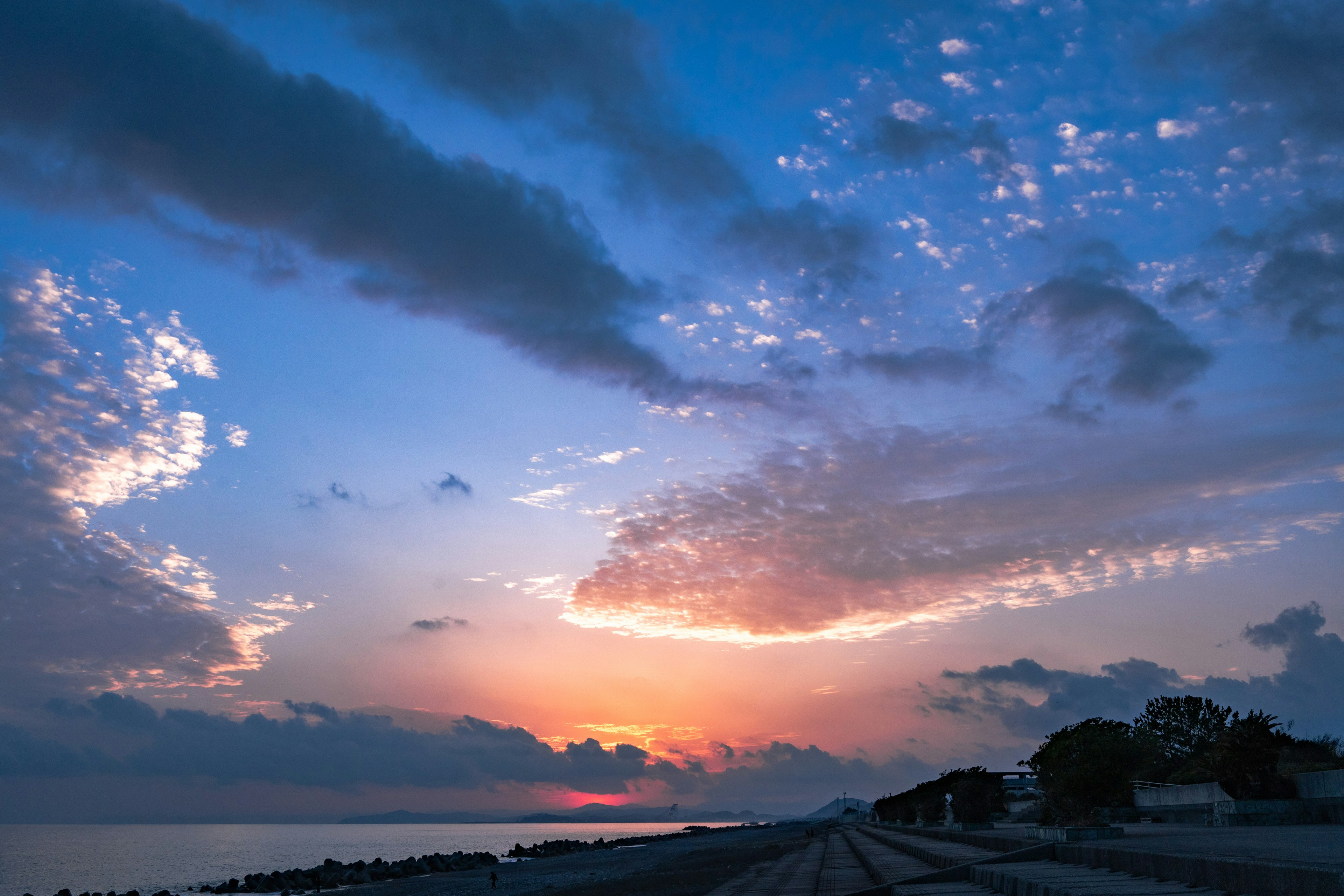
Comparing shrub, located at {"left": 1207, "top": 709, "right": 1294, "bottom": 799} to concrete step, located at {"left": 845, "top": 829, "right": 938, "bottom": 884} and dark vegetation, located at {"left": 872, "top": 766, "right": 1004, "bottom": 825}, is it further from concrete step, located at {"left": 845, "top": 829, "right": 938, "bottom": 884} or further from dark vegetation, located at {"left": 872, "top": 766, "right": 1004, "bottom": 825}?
dark vegetation, located at {"left": 872, "top": 766, "right": 1004, "bottom": 825}

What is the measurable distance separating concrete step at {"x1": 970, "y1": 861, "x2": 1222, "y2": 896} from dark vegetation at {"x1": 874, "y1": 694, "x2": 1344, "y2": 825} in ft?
52.6

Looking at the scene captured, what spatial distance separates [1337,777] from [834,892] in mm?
15083

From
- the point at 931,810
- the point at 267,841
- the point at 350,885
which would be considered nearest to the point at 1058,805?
the point at 931,810

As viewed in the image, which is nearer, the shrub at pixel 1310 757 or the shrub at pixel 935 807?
the shrub at pixel 1310 757

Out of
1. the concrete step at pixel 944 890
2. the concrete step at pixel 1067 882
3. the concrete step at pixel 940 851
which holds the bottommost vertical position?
the concrete step at pixel 940 851

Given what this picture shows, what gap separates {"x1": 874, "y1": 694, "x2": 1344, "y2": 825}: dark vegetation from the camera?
28.5m

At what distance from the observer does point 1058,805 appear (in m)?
37.0

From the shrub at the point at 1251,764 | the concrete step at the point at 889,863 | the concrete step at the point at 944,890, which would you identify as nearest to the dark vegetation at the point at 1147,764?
the shrub at the point at 1251,764

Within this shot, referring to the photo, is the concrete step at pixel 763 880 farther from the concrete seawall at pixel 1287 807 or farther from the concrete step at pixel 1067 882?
the concrete step at pixel 1067 882

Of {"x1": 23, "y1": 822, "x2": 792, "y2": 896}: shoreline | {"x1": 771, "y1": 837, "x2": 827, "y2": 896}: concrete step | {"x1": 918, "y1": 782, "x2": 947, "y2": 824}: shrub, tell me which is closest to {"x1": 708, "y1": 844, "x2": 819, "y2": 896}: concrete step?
{"x1": 771, "y1": 837, "x2": 827, "y2": 896}: concrete step

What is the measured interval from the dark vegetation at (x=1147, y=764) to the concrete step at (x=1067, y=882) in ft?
52.6

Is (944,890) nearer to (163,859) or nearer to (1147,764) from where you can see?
(1147,764)

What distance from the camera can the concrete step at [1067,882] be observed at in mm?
9391

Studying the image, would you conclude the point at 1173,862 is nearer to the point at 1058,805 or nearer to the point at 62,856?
the point at 1058,805
